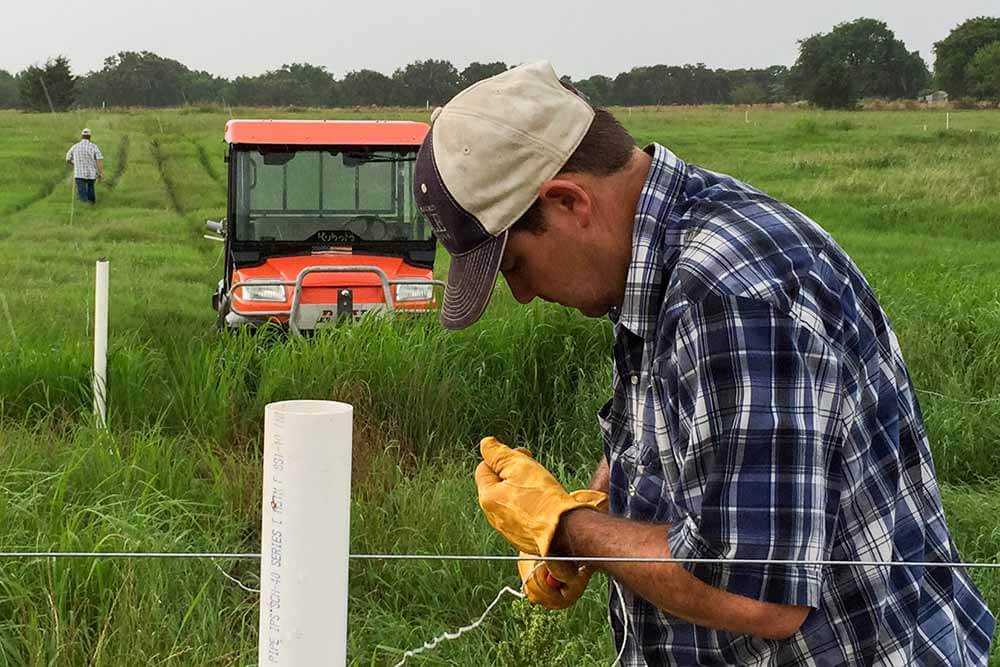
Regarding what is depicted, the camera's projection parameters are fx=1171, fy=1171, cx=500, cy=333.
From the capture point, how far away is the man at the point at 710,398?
1457mm

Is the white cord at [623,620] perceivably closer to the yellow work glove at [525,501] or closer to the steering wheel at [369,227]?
the yellow work glove at [525,501]

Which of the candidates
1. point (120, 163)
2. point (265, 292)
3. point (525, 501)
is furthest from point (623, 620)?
point (120, 163)

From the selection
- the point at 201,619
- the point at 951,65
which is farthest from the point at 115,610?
the point at 951,65

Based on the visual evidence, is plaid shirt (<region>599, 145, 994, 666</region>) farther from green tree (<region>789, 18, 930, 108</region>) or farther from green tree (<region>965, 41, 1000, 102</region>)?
green tree (<region>965, 41, 1000, 102</region>)

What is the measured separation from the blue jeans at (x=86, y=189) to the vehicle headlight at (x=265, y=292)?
12.6 meters

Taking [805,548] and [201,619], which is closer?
[805,548]

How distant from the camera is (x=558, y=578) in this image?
1.96 m

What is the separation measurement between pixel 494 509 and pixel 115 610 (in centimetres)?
165

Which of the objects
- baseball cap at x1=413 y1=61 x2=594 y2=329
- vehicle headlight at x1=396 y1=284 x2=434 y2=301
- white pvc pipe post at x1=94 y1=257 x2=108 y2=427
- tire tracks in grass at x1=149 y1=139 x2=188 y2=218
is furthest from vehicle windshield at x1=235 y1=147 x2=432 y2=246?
tire tracks in grass at x1=149 y1=139 x2=188 y2=218

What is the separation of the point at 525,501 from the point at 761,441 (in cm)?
54

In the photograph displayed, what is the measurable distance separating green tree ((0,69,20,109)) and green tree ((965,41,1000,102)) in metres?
37.8

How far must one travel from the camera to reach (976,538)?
14.0ft

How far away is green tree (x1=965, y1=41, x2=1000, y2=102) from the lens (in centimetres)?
4725

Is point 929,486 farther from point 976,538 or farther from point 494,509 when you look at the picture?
point 976,538
